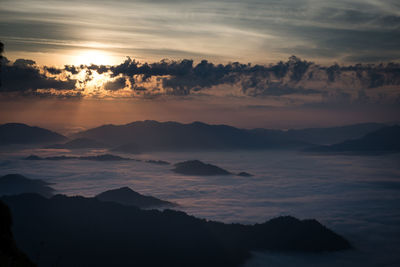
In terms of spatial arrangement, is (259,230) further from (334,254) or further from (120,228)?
(120,228)

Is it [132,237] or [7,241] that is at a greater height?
[7,241]

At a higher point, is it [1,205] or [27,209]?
[1,205]

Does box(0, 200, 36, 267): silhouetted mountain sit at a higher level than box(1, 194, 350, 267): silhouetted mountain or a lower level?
higher

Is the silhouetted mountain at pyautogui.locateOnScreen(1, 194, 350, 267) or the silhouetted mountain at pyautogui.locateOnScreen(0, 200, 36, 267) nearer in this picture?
the silhouetted mountain at pyautogui.locateOnScreen(0, 200, 36, 267)

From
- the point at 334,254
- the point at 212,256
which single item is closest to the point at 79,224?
the point at 212,256

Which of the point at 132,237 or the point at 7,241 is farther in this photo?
the point at 132,237

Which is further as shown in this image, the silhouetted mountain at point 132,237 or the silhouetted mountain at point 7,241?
the silhouetted mountain at point 132,237

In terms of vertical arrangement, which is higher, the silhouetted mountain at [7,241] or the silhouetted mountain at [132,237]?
the silhouetted mountain at [7,241]

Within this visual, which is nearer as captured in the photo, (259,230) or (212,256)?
(212,256)
